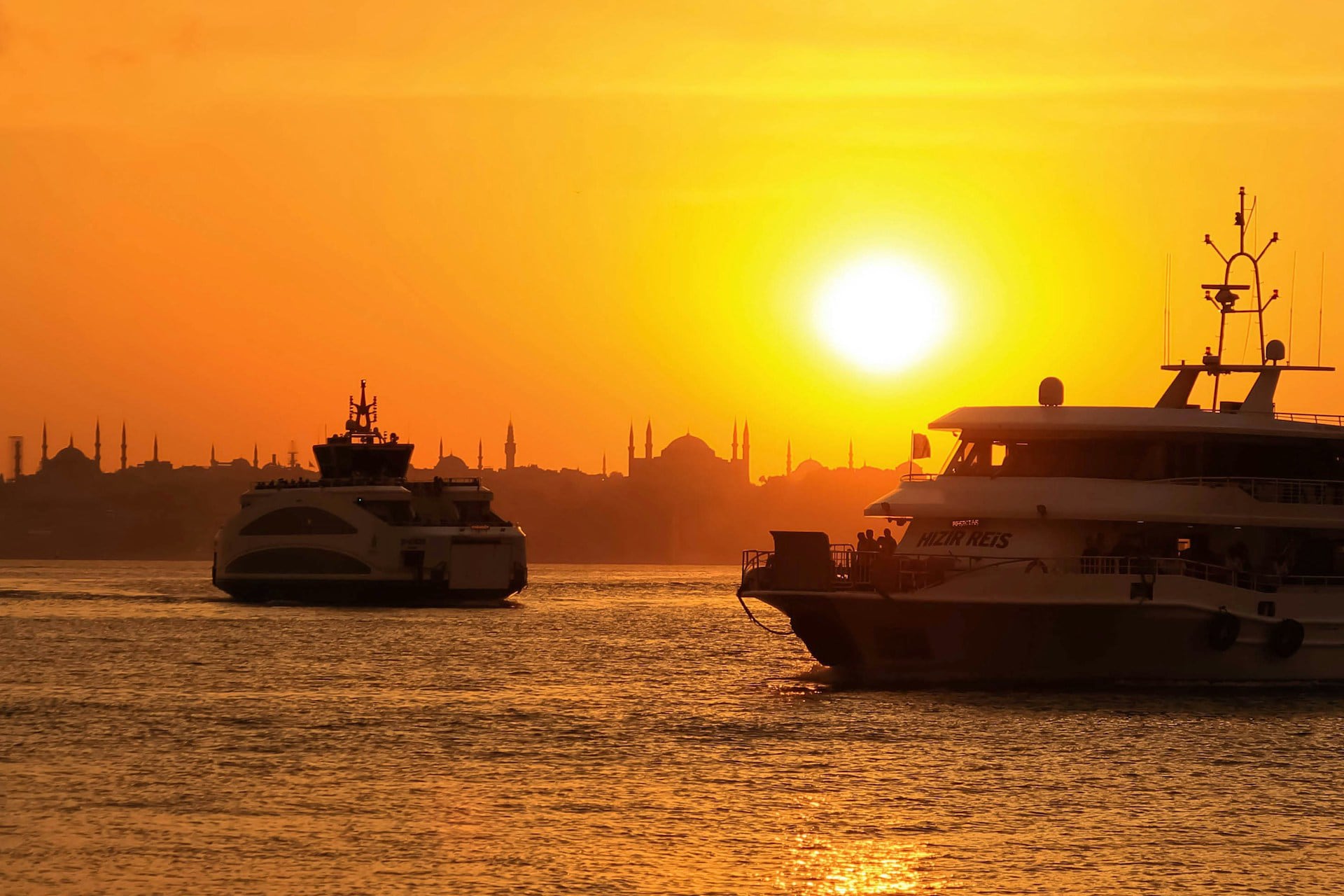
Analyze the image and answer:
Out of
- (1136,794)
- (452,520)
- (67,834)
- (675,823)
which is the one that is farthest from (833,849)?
(452,520)

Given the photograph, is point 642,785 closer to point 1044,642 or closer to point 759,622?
point 1044,642

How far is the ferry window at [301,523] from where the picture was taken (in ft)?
309

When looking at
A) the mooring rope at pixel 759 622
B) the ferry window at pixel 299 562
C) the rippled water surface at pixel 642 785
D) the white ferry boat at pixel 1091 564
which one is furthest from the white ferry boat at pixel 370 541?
the white ferry boat at pixel 1091 564

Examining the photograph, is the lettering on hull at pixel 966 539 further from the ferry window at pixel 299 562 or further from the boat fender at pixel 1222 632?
the ferry window at pixel 299 562

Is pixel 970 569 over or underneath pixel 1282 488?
underneath

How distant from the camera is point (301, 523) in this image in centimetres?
9600

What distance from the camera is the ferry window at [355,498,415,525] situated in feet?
307

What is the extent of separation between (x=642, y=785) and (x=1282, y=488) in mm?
21072

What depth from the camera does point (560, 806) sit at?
2995cm

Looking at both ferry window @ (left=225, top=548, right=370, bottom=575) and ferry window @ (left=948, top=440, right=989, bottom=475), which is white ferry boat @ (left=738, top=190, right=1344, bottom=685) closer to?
ferry window @ (left=948, top=440, right=989, bottom=475)

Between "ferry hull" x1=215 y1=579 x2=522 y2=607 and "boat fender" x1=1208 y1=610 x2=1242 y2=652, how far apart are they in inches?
2213

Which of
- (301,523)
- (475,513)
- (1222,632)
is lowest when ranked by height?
(1222,632)

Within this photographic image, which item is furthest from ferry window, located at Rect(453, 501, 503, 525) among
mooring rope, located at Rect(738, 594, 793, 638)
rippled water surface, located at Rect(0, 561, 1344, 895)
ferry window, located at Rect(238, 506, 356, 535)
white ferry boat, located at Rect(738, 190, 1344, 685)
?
white ferry boat, located at Rect(738, 190, 1344, 685)

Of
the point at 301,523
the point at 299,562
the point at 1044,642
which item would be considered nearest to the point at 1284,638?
the point at 1044,642
